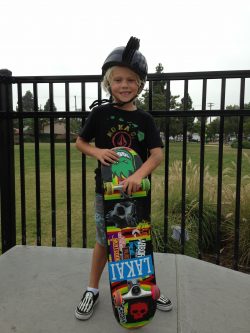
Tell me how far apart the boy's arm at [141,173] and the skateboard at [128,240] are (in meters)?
0.04

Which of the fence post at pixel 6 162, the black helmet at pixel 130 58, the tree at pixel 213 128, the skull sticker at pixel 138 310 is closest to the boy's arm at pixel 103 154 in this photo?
the black helmet at pixel 130 58

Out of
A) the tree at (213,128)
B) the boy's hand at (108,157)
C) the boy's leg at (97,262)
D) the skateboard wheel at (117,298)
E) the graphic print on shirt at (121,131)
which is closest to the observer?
the skateboard wheel at (117,298)

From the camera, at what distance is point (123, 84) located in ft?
6.33

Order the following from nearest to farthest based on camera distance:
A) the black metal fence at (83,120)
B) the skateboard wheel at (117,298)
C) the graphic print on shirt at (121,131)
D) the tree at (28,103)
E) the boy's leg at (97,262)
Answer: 1. the skateboard wheel at (117,298)
2. the graphic print on shirt at (121,131)
3. the boy's leg at (97,262)
4. the black metal fence at (83,120)
5. the tree at (28,103)

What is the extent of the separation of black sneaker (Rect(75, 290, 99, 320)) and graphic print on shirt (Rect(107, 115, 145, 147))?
0.99 meters

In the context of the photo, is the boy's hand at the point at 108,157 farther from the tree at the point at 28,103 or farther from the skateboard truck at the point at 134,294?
the tree at the point at 28,103

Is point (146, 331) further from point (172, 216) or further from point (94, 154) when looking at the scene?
point (172, 216)

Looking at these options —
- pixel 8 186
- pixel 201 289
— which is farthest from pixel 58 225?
pixel 201 289

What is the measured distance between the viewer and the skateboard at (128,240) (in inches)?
67.7

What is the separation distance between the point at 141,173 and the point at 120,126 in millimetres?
343

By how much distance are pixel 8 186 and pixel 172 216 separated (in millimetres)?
2317

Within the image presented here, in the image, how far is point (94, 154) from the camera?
1.95m

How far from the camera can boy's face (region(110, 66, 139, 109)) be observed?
1928 mm

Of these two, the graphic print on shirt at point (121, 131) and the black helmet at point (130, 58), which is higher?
the black helmet at point (130, 58)
